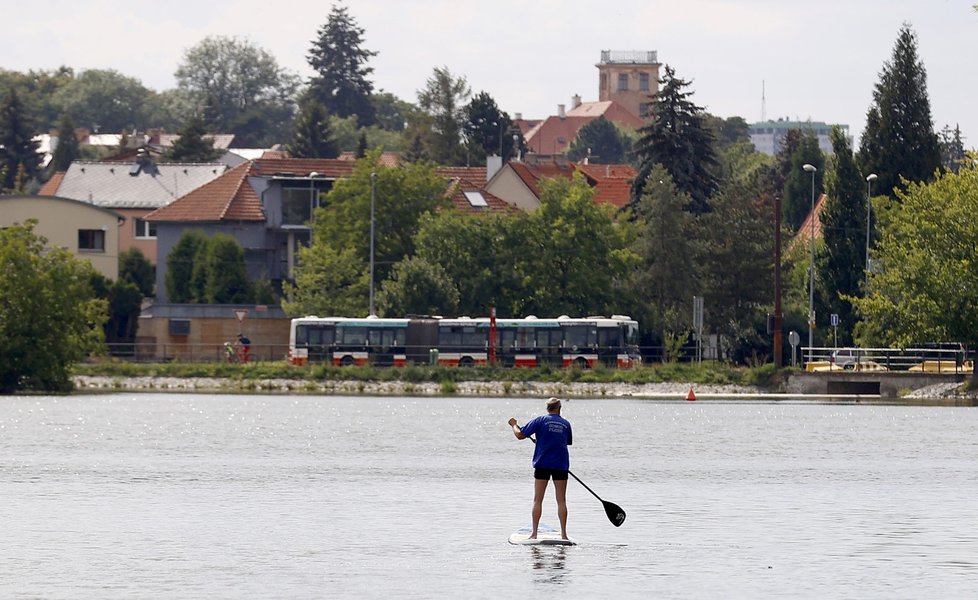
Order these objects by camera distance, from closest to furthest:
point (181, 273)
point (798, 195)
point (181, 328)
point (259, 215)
A: point (181, 328) < point (181, 273) < point (259, 215) < point (798, 195)

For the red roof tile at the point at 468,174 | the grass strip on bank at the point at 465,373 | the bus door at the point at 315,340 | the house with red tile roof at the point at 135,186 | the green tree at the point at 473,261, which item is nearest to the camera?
the grass strip on bank at the point at 465,373

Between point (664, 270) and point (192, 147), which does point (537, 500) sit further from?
point (192, 147)

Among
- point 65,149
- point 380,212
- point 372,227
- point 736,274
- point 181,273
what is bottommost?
point 736,274

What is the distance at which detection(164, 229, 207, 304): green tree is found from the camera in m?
102

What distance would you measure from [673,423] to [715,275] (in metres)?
37.0

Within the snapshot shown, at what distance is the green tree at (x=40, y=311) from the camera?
226ft

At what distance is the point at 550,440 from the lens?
25.2 m

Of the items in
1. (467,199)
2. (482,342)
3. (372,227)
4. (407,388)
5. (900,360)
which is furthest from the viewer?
(467,199)

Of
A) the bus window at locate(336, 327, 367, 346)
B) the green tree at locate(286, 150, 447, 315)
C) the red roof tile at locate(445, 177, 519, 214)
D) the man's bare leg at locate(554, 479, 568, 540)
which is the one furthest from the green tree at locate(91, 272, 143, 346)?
the man's bare leg at locate(554, 479, 568, 540)

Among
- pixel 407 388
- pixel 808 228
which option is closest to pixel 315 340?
pixel 407 388

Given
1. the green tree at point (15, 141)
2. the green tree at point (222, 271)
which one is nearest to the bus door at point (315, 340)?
the green tree at point (222, 271)

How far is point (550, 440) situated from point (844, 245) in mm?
70656

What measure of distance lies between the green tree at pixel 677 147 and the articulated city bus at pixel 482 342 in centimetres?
1853

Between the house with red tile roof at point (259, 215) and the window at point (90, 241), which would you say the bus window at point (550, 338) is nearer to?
the house with red tile roof at point (259, 215)
